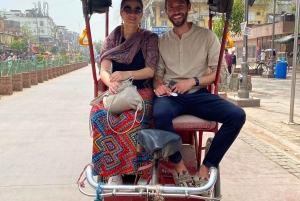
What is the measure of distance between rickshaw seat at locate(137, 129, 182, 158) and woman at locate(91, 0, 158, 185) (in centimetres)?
57

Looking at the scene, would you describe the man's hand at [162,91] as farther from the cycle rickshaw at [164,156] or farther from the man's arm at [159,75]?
the cycle rickshaw at [164,156]

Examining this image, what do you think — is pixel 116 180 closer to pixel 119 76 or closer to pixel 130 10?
pixel 119 76

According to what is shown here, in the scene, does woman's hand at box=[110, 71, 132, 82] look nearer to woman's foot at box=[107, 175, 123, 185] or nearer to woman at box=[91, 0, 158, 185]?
woman at box=[91, 0, 158, 185]

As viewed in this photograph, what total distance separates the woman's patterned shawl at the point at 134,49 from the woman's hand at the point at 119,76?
0.12m

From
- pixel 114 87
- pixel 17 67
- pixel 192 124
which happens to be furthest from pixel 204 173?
pixel 17 67

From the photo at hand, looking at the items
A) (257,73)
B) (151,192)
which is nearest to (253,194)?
(151,192)

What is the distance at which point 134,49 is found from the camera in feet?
9.39

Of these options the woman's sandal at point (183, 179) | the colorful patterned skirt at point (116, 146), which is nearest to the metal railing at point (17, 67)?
the colorful patterned skirt at point (116, 146)

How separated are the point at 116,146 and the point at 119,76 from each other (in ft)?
1.90

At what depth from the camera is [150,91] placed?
295 cm

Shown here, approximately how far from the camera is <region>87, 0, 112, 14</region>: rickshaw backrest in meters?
2.92

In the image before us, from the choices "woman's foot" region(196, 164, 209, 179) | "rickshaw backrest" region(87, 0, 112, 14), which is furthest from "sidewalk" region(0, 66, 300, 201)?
"rickshaw backrest" region(87, 0, 112, 14)

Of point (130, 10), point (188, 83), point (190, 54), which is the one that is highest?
point (130, 10)

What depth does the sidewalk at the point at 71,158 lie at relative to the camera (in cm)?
385
